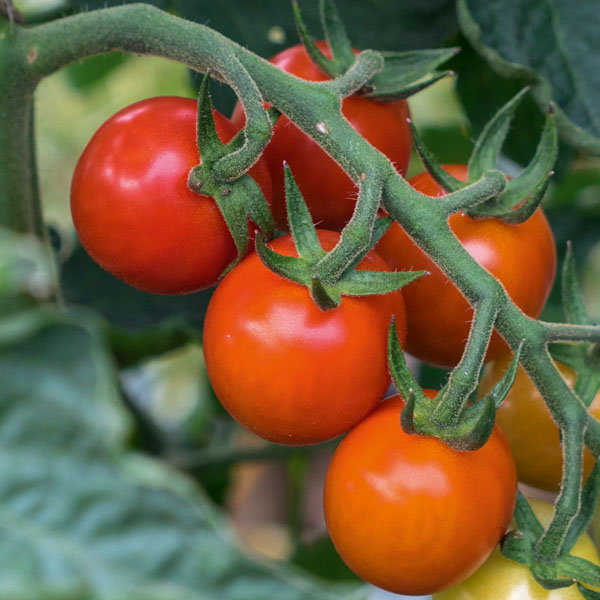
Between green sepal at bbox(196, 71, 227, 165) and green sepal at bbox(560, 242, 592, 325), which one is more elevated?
green sepal at bbox(196, 71, 227, 165)

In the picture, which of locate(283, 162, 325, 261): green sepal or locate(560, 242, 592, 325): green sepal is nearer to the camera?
locate(283, 162, 325, 261): green sepal

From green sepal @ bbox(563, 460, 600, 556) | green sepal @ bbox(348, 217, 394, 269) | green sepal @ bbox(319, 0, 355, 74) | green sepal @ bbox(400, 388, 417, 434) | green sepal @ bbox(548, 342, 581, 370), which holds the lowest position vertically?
green sepal @ bbox(563, 460, 600, 556)

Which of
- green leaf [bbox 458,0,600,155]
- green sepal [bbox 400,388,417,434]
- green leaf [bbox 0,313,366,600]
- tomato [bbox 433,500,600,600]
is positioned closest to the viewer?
green leaf [bbox 0,313,366,600]

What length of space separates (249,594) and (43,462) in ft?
0.38

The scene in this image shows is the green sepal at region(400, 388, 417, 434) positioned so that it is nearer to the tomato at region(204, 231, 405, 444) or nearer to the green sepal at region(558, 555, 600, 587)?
the tomato at region(204, 231, 405, 444)

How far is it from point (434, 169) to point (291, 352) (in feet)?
0.75

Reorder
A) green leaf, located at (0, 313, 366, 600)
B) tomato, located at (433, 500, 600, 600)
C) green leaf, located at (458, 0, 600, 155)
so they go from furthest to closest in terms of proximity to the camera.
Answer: green leaf, located at (458, 0, 600, 155)
tomato, located at (433, 500, 600, 600)
green leaf, located at (0, 313, 366, 600)

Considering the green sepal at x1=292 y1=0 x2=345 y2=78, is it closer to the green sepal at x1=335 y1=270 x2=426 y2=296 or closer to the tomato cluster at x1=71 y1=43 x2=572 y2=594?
the tomato cluster at x1=71 y1=43 x2=572 y2=594

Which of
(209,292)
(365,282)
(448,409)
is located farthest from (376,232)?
(209,292)

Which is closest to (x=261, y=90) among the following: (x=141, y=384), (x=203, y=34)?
(x=203, y=34)

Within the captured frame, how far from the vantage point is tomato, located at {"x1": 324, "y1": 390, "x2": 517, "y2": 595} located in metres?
0.60

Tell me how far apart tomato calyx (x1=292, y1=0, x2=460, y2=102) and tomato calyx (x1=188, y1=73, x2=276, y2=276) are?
15cm

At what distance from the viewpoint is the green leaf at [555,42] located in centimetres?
95

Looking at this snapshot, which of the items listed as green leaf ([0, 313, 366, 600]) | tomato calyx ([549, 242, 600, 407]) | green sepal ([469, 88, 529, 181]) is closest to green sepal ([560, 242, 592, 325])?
tomato calyx ([549, 242, 600, 407])
